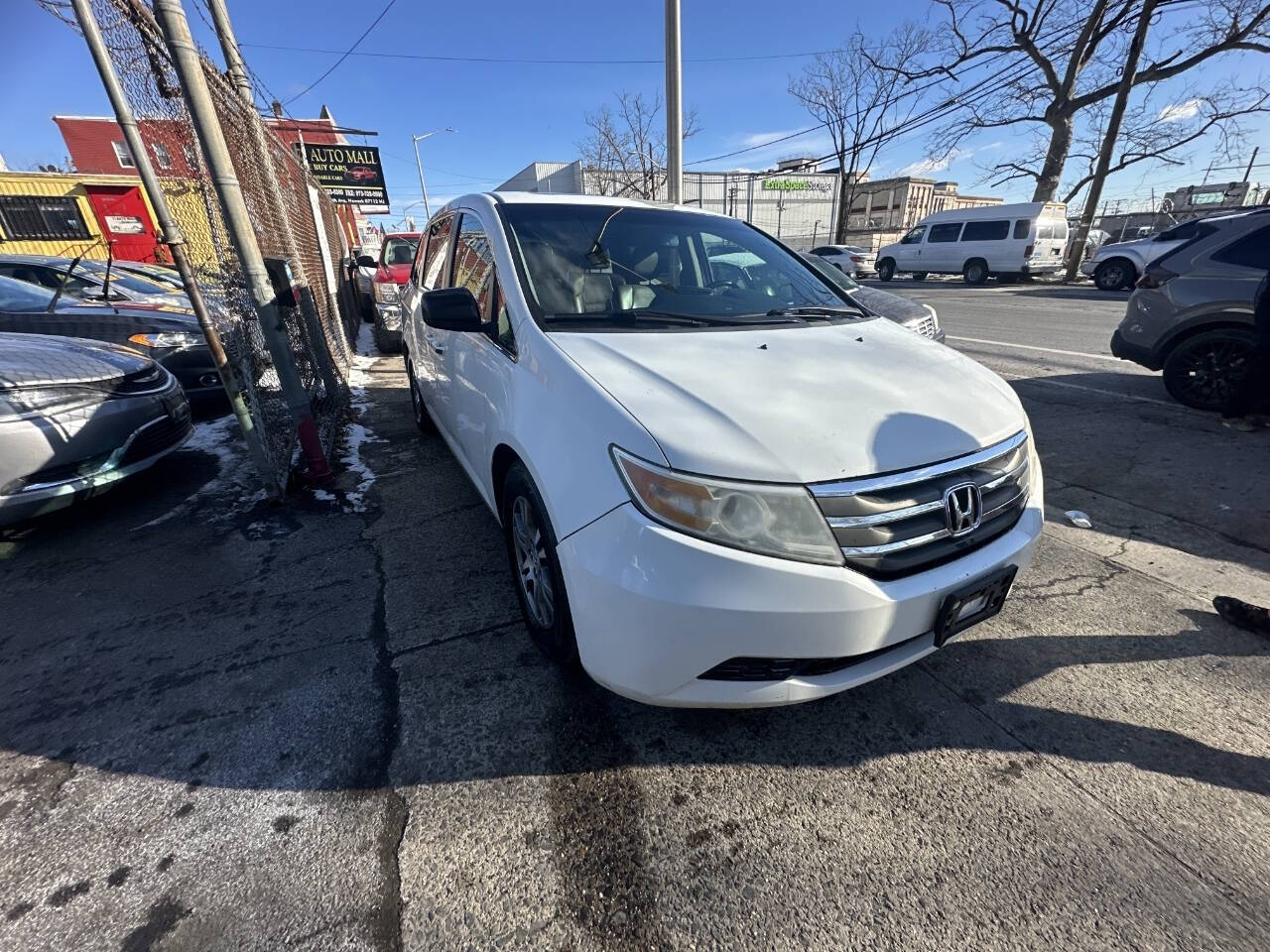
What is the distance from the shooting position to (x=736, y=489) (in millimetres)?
1446

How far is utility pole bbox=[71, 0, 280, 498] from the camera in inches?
112

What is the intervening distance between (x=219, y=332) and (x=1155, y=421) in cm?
723

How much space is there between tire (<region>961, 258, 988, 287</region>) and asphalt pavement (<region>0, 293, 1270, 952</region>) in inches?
789

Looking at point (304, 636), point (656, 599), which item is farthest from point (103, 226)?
point (656, 599)

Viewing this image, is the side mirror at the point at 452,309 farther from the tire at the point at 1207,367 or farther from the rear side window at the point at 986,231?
the rear side window at the point at 986,231

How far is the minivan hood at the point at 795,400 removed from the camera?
1494 mm

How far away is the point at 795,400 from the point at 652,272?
1.23m

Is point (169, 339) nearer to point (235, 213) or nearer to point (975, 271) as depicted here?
point (235, 213)

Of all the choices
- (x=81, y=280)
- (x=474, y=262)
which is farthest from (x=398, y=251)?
(x=474, y=262)

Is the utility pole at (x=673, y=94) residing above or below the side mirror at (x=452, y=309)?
above

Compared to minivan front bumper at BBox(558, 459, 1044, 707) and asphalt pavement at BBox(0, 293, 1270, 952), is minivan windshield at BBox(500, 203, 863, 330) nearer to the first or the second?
A: minivan front bumper at BBox(558, 459, 1044, 707)

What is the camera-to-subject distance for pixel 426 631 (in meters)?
2.42

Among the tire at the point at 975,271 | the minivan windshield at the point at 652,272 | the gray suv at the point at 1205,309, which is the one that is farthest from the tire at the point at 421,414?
the tire at the point at 975,271

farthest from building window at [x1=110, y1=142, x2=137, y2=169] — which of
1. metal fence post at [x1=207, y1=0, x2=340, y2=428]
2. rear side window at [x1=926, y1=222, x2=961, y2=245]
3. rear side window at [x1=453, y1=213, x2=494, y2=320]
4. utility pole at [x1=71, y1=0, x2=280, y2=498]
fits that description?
rear side window at [x1=926, y1=222, x2=961, y2=245]
